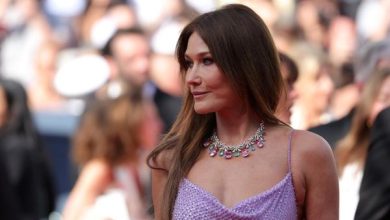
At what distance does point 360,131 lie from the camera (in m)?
7.12

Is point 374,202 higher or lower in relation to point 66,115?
higher

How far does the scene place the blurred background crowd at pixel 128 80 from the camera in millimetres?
7699

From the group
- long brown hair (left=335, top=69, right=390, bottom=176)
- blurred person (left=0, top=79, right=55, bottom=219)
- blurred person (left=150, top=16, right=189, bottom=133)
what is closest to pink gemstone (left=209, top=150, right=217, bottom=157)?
long brown hair (left=335, top=69, right=390, bottom=176)

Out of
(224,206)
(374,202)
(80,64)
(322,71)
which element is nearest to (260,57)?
(224,206)

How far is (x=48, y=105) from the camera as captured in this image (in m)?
12.8

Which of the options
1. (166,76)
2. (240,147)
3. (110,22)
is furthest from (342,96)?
(240,147)

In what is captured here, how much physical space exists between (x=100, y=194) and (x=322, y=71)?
94.4 inches

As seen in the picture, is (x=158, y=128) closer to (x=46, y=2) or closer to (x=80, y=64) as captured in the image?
(x=80, y=64)

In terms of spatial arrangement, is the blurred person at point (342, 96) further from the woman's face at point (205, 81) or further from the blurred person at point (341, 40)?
the woman's face at point (205, 81)

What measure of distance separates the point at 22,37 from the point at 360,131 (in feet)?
22.8

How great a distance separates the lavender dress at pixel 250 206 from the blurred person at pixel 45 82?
8.44m

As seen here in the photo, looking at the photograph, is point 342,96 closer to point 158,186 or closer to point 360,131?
point 360,131

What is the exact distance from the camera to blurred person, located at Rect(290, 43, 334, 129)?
858 centimetres

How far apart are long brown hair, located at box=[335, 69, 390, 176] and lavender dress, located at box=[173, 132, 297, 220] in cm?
262
